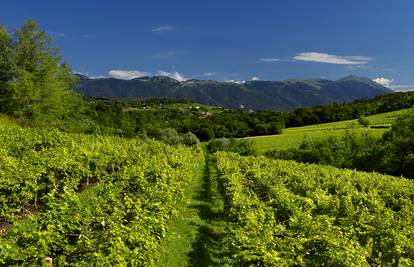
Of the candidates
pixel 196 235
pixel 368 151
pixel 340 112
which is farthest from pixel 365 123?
pixel 196 235

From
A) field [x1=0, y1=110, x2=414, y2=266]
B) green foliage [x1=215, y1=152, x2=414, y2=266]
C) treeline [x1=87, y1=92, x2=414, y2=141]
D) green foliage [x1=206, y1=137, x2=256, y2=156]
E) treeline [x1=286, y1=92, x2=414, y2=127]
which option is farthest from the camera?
treeline [x1=286, y1=92, x2=414, y2=127]

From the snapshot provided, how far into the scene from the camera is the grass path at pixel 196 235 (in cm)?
1420

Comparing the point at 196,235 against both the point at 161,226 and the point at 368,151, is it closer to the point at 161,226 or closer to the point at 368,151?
the point at 161,226

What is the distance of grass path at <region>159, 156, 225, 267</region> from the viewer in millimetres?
14195

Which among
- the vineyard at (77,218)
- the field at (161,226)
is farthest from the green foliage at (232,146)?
the vineyard at (77,218)

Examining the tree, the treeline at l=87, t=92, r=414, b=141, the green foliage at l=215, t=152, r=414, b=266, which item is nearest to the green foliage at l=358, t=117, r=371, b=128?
the treeline at l=87, t=92, r=414, b=141

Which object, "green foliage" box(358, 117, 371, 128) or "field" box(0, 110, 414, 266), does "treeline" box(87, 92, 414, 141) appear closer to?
"green foliage" box(358, 117, 371, 128)

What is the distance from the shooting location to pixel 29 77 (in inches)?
1951

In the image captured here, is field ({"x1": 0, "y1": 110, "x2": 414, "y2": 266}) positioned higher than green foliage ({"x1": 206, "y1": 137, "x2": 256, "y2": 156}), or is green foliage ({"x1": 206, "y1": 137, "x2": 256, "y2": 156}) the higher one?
field ({"x1": 0, "y1": 110, "x2": 414, "y2": 266})

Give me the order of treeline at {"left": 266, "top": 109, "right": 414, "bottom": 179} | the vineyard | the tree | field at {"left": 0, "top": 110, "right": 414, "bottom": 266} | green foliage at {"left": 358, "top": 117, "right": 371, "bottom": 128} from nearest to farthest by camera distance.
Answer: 1. the vineyard
2. field at {"left": 0, "top": 110, "right": 414, "bottom": 266}
3. the tree
4. treeline at {"left": 266, "top": 109, "right": 414, "bottom": 179}
5. green foliage at {"left": 358, "top": 117, "right": 371, "bottom": 128}

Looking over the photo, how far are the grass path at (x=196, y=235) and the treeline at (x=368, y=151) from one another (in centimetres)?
5456

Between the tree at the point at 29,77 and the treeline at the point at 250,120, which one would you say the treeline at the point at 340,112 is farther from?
the tree at the point at 29,77

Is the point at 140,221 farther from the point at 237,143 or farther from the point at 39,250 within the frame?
the point at 237,143

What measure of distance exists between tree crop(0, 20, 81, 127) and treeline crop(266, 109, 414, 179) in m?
53.7
